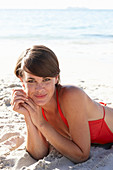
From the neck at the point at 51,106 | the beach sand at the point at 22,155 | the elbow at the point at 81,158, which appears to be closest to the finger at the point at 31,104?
the neck at the point at 51,106

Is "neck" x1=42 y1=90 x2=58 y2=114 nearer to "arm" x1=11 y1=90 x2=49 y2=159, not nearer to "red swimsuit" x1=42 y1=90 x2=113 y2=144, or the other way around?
"red swimsuit" x1=42 y1=90 x2=113 y2=144

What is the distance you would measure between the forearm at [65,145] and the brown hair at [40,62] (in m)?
0.55

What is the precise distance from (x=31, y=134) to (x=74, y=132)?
1.61ft

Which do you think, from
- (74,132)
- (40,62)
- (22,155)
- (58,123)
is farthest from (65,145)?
(40,62)

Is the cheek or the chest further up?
the cheek

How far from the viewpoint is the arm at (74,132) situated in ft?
7.61

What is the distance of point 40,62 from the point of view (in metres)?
2.13

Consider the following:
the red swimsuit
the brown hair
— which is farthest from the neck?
the brown hair

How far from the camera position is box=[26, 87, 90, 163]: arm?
2320 millimetres

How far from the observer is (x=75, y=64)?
307 inches

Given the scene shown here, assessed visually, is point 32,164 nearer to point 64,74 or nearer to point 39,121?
point 39,121

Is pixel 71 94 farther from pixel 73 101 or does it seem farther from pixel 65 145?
pixel 65 145

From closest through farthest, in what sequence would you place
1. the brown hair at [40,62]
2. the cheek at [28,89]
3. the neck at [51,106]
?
the brown hair at [40,62] → the cheek at [28,89] → the neck at [51,106]

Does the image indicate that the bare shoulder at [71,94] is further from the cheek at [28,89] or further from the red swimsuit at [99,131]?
the cheek at [28,89]
